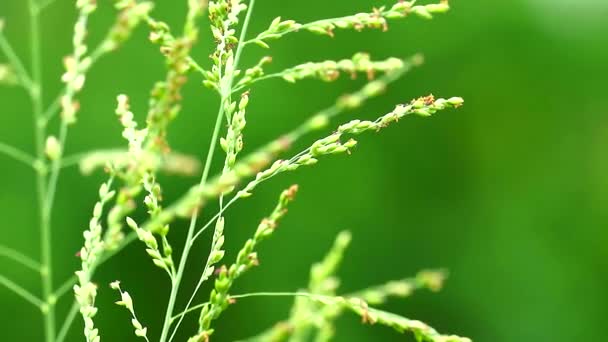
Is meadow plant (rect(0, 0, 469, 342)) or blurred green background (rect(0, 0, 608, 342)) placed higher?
blurred green background (rect(0, 0, 608, 342))

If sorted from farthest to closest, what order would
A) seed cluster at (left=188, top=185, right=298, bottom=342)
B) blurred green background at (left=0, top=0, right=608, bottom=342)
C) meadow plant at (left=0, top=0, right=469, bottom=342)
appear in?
blurred green background at (left=0, top=0, right=608, bottom=342) < seed cluster at (left=188, top=185, right=298, bottom=342) < meadow plant at (left=0, top=0, right=469, bottom=342)

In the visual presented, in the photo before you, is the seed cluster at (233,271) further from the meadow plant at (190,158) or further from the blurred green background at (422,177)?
Answer: the blurred green background at (422,177)

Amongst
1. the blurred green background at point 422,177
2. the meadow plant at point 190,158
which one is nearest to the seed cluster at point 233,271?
→ the meadow plant at point 190,158

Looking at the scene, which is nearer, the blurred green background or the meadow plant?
the meadow plant

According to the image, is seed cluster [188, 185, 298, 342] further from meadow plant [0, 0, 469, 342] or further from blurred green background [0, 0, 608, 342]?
blurred green background [0, 0, 608, 342]

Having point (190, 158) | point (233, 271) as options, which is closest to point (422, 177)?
point (233, 271)

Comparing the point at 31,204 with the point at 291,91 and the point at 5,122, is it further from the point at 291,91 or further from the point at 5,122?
the point at 291,91

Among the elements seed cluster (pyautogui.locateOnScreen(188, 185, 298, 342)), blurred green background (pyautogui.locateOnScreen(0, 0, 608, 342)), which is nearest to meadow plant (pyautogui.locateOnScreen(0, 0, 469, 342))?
seed cluster (pyautogui.locateOnScreen(188, 185, 298, 342))

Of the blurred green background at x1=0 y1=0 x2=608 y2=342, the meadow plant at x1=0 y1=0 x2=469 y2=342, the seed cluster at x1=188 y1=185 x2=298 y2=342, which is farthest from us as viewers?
the blurred green background at x1=0 y1=0 x2=608 y2=342
